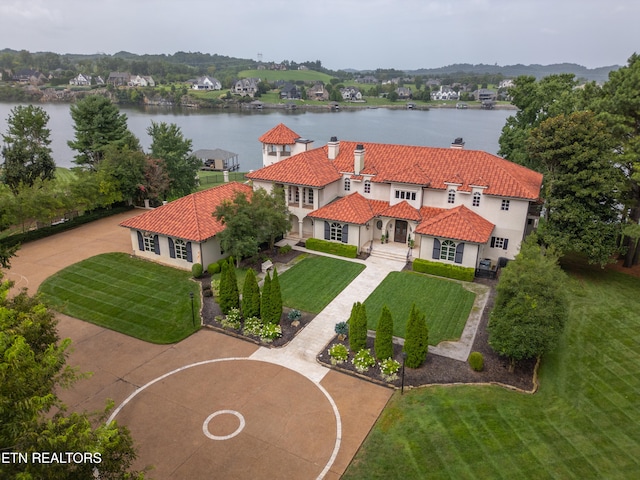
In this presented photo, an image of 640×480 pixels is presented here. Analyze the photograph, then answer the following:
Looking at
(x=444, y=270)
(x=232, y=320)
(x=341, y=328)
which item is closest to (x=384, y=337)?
(x=341, y=328)

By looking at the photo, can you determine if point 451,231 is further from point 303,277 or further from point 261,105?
point 261,105

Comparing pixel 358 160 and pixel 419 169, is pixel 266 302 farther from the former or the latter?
pixel 419 169

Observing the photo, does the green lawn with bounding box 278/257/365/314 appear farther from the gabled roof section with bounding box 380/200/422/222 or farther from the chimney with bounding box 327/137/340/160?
the chimney with bounding box 327/137/340/160

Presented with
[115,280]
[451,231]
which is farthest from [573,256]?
[115,280]

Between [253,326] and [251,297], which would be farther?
[251,297]

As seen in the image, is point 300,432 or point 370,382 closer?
point 300,432

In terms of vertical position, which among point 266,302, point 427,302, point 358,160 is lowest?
point 427,302
